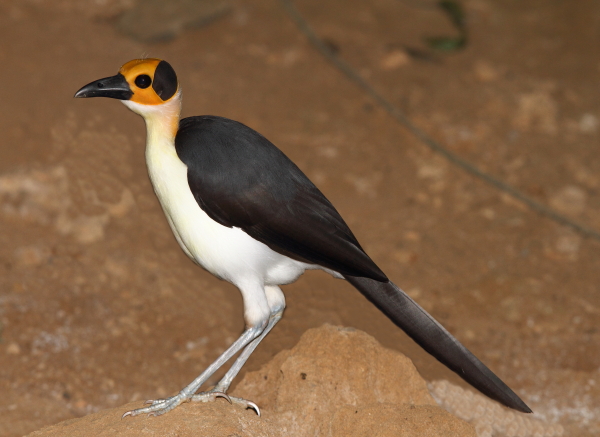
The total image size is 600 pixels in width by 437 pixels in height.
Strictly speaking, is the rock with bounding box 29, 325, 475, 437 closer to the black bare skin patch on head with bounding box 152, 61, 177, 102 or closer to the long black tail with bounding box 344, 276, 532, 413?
the long black tail with bounding box 344, 276, 532, 413

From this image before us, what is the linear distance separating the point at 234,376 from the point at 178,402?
1.03 ft

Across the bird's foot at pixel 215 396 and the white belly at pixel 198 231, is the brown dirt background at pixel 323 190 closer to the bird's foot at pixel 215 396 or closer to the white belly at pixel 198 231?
the bird's foot at pixel 215 396

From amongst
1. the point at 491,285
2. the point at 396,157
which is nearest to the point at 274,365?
the point at 491,285

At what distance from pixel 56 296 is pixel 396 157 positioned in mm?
3171

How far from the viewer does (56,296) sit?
15.7 feet

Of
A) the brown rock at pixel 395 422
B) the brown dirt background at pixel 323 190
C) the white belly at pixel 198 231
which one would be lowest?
the brown dirt background at pixel 323 190

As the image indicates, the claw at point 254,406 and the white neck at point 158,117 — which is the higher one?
the white neck at point 158,117

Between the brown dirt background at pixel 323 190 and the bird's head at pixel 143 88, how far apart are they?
1340 millimetres

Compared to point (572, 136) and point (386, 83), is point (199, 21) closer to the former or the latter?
point (386, 83)

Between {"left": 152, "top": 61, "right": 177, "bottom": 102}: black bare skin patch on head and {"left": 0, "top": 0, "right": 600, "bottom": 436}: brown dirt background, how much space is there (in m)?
1.37

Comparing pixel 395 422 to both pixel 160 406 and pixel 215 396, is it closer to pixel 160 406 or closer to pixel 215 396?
pixel 215 396

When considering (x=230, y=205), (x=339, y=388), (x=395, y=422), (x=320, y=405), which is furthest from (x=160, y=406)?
(x=395, y=422)

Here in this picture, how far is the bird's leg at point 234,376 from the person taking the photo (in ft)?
10.9

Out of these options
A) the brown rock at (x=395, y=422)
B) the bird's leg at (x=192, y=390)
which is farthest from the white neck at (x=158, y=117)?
the brown rock at (x=395, y=422)
